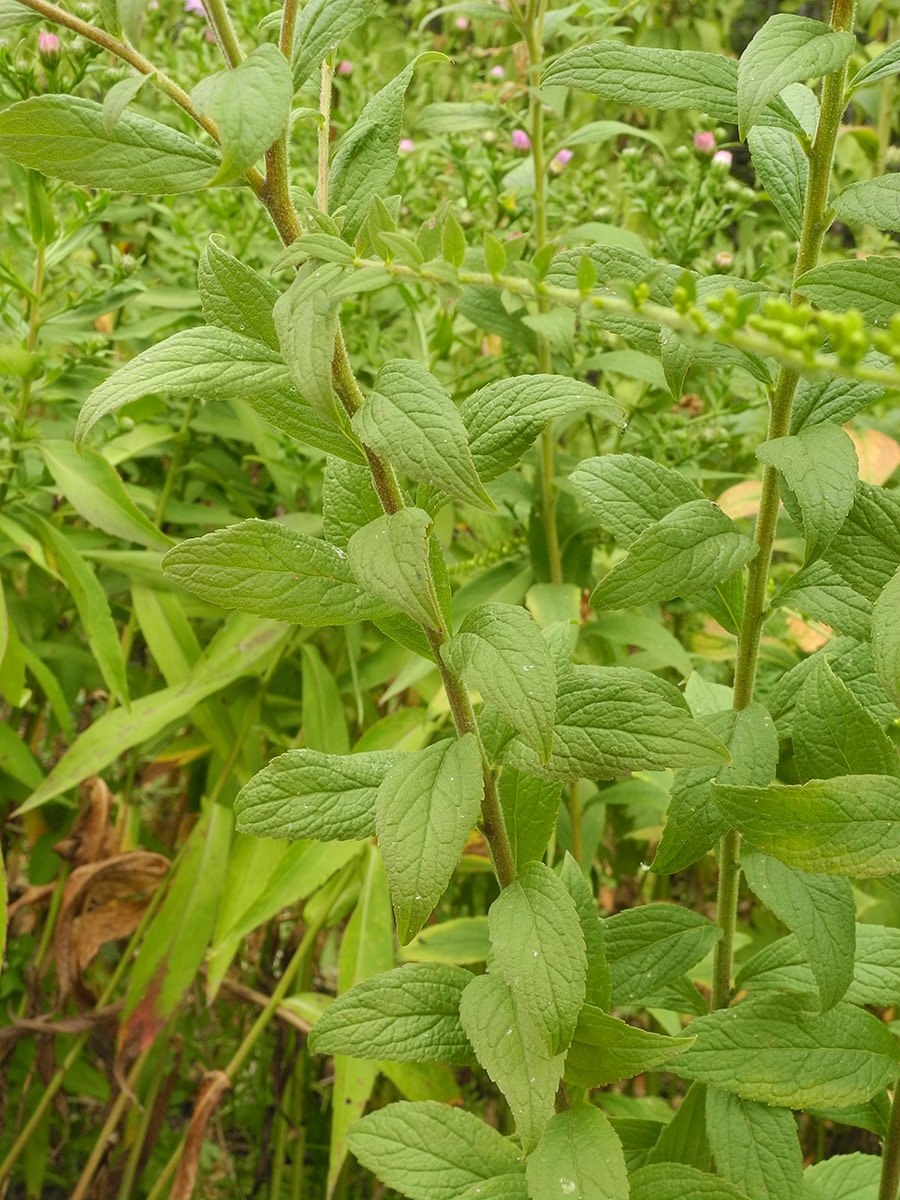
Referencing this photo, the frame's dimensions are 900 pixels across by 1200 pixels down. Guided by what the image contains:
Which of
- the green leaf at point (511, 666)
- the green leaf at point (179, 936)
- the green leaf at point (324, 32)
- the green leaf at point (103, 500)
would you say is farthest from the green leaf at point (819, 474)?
the green leaf at point (179, 936)

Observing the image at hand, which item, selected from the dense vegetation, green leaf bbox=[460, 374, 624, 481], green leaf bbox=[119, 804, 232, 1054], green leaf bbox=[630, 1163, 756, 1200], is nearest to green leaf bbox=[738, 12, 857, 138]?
the dense vegetation

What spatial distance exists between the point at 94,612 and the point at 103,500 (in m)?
0.09

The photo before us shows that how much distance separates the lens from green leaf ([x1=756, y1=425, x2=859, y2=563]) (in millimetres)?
453

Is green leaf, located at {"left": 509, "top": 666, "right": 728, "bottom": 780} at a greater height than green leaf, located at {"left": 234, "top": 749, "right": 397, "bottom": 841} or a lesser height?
greater

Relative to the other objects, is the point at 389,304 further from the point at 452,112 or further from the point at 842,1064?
the point at 842,1064

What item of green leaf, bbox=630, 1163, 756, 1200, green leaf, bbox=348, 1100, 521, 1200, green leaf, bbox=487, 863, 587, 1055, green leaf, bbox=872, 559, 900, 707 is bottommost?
Result: green leaf, bbox=348, 1100, 521, 1200

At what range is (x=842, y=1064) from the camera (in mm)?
532

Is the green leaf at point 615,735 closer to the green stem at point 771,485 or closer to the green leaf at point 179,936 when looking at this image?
the green stem at point 771,485

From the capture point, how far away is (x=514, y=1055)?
0.47 meters

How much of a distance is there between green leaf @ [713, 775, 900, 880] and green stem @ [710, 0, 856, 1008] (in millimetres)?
93

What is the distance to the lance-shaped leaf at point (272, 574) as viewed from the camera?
1.47 ft

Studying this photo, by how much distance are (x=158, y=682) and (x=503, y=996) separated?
0.77 metres

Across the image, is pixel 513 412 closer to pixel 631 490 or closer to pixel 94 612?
pixel 631 490

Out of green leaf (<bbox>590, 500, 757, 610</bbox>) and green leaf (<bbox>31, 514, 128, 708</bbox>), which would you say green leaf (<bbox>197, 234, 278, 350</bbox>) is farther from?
green leaf (<bbox>31, 514, 128, 708</bbox>)
